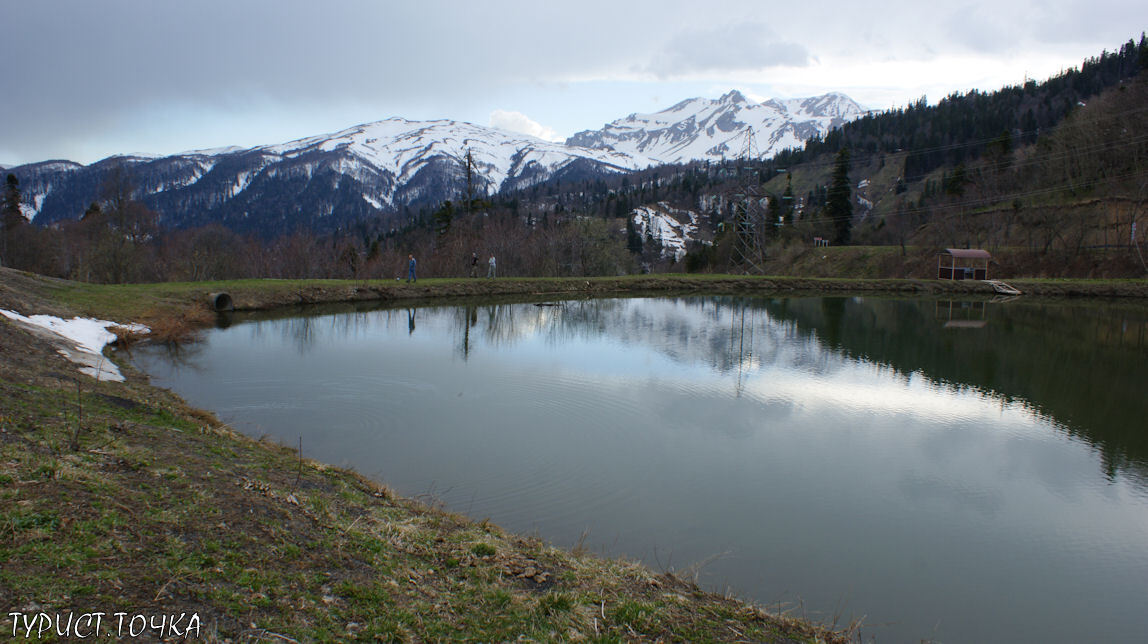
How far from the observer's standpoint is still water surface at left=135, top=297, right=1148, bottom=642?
6551mm

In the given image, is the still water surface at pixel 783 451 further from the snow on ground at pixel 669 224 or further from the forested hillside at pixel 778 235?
the snow on ground at pixel 669 224

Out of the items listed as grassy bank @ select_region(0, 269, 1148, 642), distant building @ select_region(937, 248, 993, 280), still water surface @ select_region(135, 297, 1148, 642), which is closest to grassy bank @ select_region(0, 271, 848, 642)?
grassy bank @ select_region(0, 269, 1148, 642)

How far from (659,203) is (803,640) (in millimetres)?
162441

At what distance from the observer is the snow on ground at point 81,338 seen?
40.8 ft

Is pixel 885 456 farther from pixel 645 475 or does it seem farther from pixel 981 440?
pixel 645 475

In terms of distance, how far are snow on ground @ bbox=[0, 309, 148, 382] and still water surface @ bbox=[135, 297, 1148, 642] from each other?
1.29m

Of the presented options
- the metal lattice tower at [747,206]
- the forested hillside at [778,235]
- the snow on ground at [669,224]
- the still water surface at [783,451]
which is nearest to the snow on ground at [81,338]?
the still water surface at [783,451]

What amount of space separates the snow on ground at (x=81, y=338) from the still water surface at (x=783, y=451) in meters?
1.29

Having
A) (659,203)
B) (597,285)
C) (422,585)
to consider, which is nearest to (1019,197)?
(597,285)

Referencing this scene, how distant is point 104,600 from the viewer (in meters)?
3.74

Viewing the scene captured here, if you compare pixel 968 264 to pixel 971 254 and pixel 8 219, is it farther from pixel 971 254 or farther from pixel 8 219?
pixel 8 219

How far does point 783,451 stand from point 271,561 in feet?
27.4

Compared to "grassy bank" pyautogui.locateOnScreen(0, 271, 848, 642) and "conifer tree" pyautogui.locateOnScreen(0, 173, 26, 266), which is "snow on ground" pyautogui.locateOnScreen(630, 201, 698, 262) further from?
"grassy bank" pyautogui.locateOnScreen(0, 271, 848, 642)

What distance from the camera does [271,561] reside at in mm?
4754
